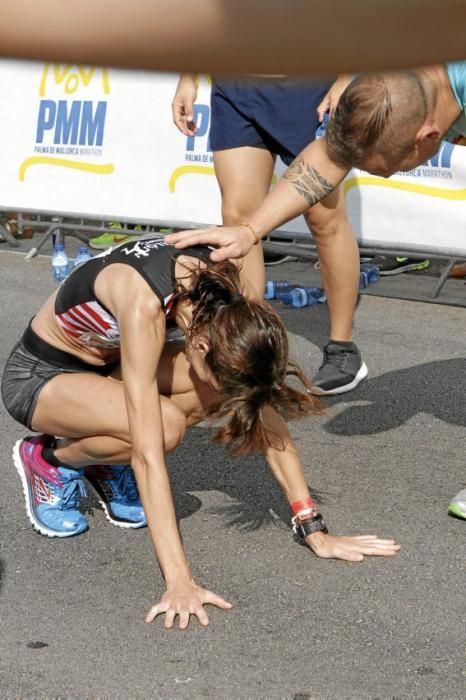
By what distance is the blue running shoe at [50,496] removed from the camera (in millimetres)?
3436

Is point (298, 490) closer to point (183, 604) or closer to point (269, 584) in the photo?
point (269, 584)

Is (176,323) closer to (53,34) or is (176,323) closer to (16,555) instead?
(16,555)

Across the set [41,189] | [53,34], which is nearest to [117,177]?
[41,189]

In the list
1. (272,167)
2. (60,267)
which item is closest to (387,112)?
(272,167)

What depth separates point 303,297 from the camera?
254 inches

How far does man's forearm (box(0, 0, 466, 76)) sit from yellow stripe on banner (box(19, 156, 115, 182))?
6.97 meters

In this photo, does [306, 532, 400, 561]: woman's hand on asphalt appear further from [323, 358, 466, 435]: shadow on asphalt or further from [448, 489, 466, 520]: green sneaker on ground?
[323, 358, 466, 435]: shadow on asphalt

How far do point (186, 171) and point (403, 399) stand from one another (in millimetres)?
2816

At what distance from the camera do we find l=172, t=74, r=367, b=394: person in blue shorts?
4660mm

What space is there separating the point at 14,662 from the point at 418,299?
14.6ft

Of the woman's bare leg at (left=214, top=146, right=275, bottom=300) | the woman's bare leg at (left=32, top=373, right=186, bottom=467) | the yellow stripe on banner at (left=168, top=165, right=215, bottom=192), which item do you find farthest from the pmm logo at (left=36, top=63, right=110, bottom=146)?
the woman's bare leg at (left=32, top=373, right=186, bottom=467)

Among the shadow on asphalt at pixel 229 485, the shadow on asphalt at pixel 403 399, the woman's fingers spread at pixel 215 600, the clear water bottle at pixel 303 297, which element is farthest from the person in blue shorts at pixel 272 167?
the woman's fingers spread at pixel 215 600

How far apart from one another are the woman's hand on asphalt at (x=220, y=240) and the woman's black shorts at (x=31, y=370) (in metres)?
0.61

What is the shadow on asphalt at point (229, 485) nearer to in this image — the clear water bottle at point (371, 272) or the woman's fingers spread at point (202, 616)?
the woman's fingers spread at point (202, 616)
